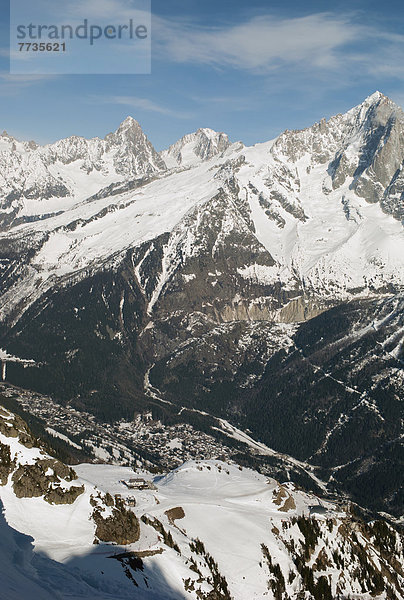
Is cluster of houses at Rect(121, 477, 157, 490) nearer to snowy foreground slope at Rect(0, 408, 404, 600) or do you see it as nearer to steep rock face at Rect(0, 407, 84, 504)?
snowy foreground slope at Rect(0, 408, 404, 600)

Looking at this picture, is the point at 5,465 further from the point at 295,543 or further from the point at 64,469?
the point at 295,543

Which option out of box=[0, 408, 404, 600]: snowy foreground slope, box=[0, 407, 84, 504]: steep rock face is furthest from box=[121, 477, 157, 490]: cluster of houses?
box=[0, 407, 84, 504]: steep rock face

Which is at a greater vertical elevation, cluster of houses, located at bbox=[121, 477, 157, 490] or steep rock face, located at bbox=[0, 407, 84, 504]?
steep rock face, located at bbox=[0, 407, 84, 504]

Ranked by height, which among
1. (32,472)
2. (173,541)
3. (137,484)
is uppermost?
(32,472)

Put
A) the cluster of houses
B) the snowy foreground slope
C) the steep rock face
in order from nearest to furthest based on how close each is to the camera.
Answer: the snowy foreground slope
the steep rock face
the cluster of houses

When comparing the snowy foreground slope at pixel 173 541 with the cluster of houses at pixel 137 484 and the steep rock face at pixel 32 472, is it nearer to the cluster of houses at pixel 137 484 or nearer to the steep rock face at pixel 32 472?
the steep rock face at pixel 32 472

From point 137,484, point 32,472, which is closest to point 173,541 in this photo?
point 32,472

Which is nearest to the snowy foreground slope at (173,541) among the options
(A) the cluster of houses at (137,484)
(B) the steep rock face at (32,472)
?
(B) the steep rock face at (32,472)

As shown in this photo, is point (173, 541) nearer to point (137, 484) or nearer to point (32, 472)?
point (32, 472)

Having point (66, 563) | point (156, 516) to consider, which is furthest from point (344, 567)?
point (66, 563)
